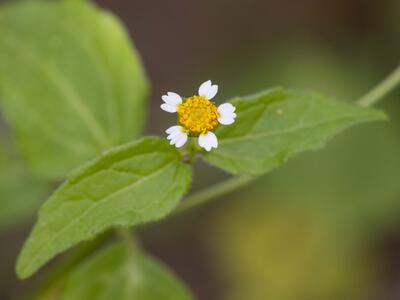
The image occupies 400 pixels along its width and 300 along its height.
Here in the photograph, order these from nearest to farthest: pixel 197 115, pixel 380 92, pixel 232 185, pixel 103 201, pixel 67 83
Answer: pixel 103 201, pixel 197 115, pixel 232 185, pixel 380 92, pixel 67 83

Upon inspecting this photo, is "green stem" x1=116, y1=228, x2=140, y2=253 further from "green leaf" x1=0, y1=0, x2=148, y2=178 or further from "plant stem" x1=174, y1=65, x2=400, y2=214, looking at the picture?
"green leaf" x1=0, y1=0, x2=148, y2=178

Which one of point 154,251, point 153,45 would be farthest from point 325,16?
point 154,251

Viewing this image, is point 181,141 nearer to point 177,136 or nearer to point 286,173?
point 177,136

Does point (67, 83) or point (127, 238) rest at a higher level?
point (67, 83)

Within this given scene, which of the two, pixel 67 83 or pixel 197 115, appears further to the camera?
pixel 67 83

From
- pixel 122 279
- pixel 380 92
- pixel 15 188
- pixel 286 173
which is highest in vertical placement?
pixel 286 173

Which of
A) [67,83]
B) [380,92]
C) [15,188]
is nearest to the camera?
[380,92]

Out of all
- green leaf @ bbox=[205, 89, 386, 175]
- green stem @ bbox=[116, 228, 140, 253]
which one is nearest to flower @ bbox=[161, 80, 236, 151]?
green leaf @ bbox=[205, 89, 386, 175]

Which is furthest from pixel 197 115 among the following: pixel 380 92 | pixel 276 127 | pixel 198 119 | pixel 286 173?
pixel 286 173
